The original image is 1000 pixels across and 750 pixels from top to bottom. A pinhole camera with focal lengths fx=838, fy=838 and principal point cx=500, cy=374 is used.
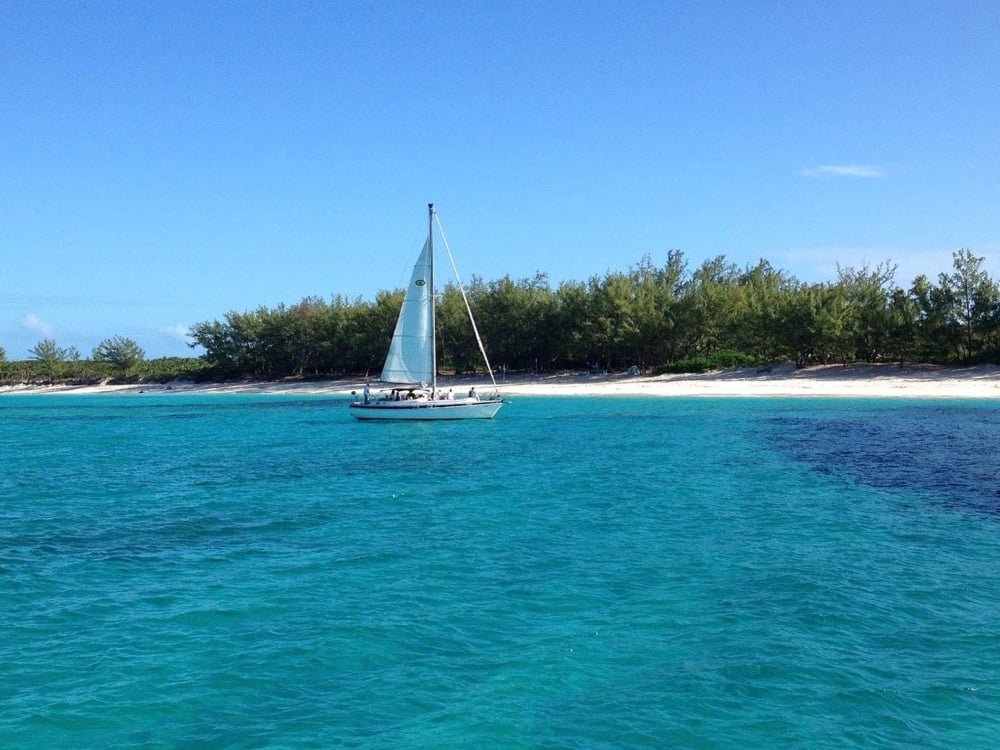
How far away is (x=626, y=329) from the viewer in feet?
258

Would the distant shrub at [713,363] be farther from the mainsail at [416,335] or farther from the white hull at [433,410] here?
the mainsail at [416,335]

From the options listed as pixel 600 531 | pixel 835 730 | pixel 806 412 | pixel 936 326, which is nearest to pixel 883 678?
pixel 835 730

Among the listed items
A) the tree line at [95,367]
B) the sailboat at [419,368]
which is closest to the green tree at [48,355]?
the tree line at [95,367]

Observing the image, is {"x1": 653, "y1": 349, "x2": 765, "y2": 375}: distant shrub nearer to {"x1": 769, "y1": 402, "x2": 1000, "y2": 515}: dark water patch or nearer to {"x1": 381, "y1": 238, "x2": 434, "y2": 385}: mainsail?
{"x1": 769, "y1": 402, "x2": 1000, "y2": 515}: dark water patch

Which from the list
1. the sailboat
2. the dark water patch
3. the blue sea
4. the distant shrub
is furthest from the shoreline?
the blue sea

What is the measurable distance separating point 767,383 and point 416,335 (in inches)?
1287

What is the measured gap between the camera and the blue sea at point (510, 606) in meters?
9.52

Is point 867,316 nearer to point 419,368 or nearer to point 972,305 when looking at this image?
point 972,305

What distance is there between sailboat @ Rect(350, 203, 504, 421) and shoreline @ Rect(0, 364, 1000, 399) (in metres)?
18.0

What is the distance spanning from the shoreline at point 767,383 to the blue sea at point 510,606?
3473cm

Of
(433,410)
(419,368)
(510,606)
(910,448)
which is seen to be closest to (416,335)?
(419,368)

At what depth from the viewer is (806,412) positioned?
50625mm

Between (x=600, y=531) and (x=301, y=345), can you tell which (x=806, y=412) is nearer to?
(x=600, y=531)

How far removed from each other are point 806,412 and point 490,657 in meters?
43.6
